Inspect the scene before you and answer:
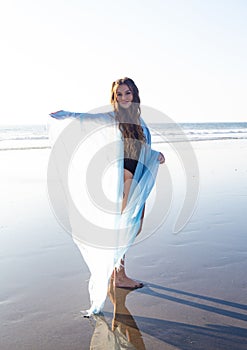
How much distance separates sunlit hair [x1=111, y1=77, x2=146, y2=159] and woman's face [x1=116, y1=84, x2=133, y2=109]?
0.07ft

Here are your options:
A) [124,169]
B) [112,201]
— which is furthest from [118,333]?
[124,169]

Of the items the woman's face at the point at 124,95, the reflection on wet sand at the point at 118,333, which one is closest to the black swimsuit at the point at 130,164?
the woman's face at the point at 124,95

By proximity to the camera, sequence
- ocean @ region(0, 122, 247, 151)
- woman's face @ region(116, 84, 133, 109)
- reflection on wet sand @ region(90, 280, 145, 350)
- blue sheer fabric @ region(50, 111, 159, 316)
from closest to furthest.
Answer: reflection on wet sand @ region(90, 280, 145, 350) → blue sheer fabric @ region(50, 111, 159, 316) → woman's face @ region(116, 84, 133, 109) → ocean @ region(0, 122, 247, 151)

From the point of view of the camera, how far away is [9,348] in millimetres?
2912

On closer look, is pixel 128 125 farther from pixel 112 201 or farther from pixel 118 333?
pixel 118 333

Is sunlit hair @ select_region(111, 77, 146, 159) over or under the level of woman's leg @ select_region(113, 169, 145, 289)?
over

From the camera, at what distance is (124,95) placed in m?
3.91

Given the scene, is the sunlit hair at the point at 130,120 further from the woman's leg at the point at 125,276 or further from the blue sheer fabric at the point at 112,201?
the woman's leg at the point at 125,276

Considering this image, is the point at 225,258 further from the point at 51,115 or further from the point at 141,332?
the point at 51,115

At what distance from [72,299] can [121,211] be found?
90 centimetres

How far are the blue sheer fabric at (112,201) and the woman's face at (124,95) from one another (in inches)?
6.3

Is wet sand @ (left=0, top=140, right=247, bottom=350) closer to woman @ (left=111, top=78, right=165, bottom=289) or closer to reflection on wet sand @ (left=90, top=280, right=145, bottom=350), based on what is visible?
reflection on wet sand @ (left=90, top=280, right=145, bottom=350)

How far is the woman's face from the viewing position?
153 inches

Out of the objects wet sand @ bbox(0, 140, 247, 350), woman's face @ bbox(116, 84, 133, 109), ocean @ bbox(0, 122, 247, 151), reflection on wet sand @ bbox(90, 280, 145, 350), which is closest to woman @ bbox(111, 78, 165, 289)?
woman's face @ bbox(116, 84, 133, 109)
